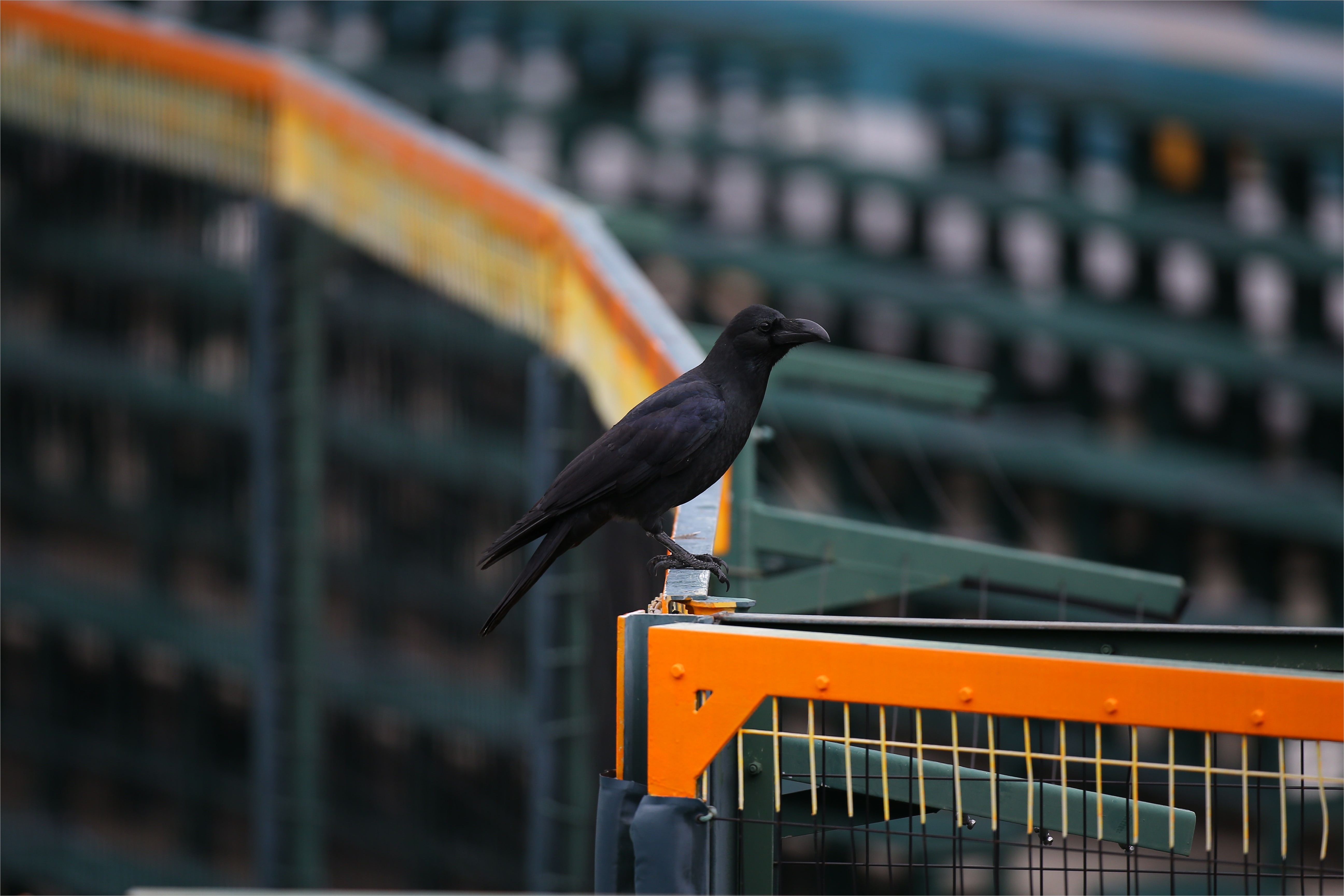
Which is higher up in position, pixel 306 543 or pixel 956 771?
pixel 306 543

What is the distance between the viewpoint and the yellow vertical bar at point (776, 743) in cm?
228

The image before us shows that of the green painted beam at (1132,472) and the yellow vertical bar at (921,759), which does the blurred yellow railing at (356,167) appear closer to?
the yellow vertical bar at (921,759)

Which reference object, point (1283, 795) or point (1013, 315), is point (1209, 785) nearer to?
point (1283, 795)

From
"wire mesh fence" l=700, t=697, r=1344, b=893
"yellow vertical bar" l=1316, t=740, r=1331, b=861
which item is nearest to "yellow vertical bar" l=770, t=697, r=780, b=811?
"wire mesh fence" l=700, t=697, r=1344, b=893

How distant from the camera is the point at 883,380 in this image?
5008 millimetres

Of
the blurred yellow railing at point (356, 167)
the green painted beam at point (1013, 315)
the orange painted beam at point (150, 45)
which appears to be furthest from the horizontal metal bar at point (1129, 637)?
the green painted beam at point (1013, 315)

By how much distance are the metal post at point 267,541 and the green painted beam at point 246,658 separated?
70.5 inches

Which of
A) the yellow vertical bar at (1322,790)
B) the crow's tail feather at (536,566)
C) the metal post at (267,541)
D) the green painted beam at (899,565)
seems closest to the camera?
the yellow vertical bar at (1322,790)

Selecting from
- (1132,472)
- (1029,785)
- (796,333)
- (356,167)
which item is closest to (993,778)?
(1029,785)

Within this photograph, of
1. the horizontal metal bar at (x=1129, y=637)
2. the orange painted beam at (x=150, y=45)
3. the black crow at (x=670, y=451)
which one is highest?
the orange painted beam at (x=150, y=45)

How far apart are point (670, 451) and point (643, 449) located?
0.06 meters

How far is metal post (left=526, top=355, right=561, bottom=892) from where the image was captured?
Result: 17.1ft

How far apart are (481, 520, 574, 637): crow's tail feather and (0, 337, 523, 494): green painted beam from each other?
6.65 metres

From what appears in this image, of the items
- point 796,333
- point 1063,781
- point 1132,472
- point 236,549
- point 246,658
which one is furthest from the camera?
point 1132,472
